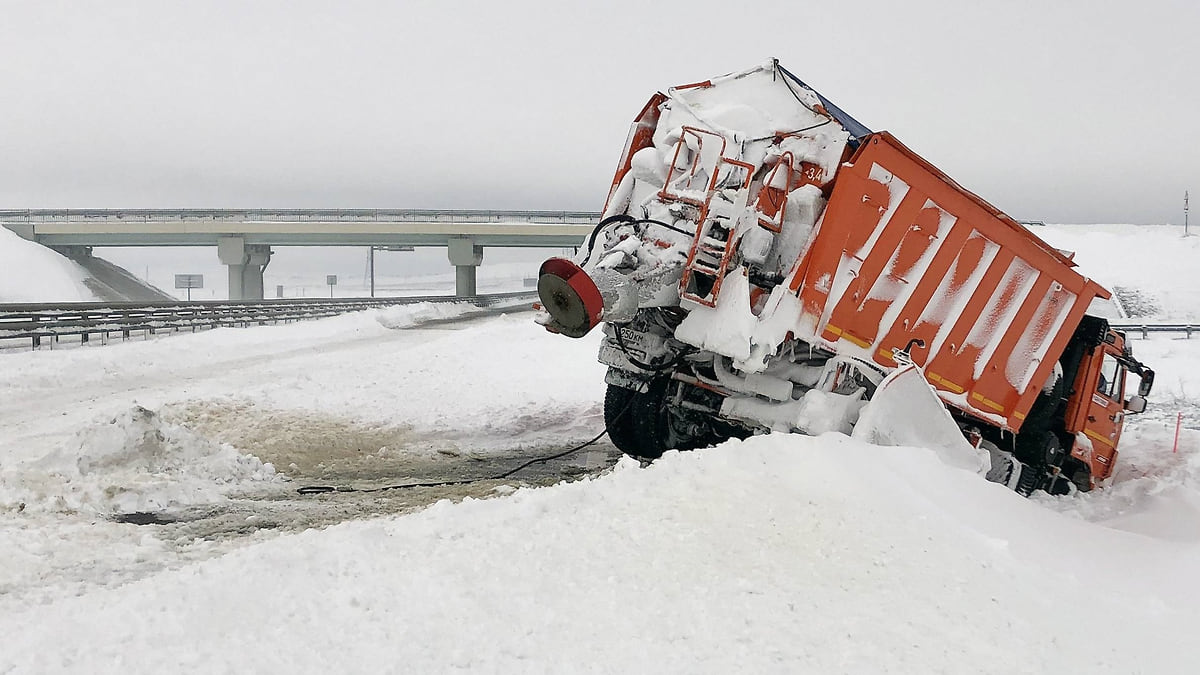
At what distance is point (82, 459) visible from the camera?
6547 millimetres

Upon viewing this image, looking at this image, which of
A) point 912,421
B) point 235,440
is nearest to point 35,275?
point 235,440

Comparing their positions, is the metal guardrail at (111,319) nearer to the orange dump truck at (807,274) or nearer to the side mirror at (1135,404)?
the orange dump truck at (807,274)

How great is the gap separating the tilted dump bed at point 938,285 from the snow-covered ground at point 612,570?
4.28ft

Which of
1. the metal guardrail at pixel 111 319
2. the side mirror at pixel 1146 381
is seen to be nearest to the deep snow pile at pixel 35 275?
the metal guardrail at pixel 111 319

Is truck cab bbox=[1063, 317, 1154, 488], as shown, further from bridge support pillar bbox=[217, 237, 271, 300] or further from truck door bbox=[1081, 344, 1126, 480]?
bridge support pillar bbox=[217, 237, 271, 300]

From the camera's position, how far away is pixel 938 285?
720 centimetres

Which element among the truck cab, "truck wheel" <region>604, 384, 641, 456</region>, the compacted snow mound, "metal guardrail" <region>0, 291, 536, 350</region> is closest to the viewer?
the compacted snow mound

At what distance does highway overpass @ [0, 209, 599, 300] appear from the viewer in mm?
46656

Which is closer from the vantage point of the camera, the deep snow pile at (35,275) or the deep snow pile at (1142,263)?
the deep snow pile at (1142,263)

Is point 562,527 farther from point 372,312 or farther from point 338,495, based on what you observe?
point 372,312

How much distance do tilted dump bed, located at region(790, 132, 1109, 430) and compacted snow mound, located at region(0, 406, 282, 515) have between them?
486 centimetres

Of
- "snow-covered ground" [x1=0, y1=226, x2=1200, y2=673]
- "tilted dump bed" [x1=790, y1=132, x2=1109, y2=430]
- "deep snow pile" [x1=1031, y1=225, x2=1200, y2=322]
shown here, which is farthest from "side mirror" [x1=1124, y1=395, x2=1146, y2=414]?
"deep snow pile" [x1=1031, y1=225, x2=1200, y2=322]

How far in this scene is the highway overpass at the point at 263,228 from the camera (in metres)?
46.7

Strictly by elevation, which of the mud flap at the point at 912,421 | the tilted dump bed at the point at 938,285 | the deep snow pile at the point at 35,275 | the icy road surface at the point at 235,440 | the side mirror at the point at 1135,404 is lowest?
the deep snow pile at the point at 35,275
